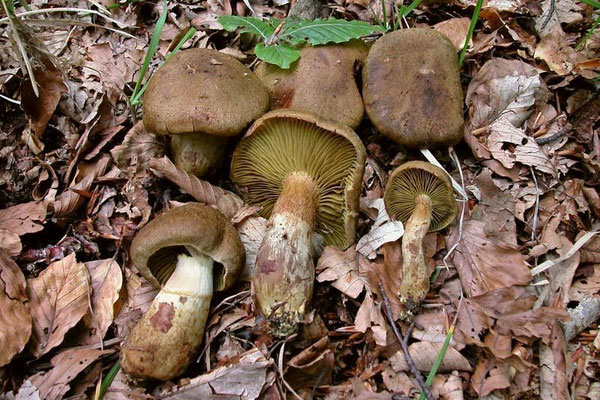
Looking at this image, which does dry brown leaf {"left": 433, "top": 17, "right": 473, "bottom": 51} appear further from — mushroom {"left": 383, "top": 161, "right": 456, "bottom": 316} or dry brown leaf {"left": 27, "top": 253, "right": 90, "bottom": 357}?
dry brown leaf {"left": 27, "top": 253, "right": 90, "bottom": 357}

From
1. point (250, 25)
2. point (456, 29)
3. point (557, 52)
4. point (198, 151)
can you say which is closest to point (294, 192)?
point (198, 151)

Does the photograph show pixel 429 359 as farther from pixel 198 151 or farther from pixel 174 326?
pixel 198 151

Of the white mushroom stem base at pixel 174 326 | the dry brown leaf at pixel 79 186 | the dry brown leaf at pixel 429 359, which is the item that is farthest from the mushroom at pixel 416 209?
the dry brown leaf at pixel 79 186

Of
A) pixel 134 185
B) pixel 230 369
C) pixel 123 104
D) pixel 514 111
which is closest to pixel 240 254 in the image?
pixel 230 369

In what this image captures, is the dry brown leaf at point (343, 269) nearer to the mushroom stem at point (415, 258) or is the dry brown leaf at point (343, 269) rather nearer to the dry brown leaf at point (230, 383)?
the mushroom stem at point (415, 258)

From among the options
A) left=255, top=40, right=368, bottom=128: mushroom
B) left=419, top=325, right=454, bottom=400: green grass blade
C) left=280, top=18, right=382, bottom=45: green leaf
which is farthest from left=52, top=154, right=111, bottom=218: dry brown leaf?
left=419, top=325, right=454, bottom=400: green grass blade

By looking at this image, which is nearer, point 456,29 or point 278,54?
point 278,54
